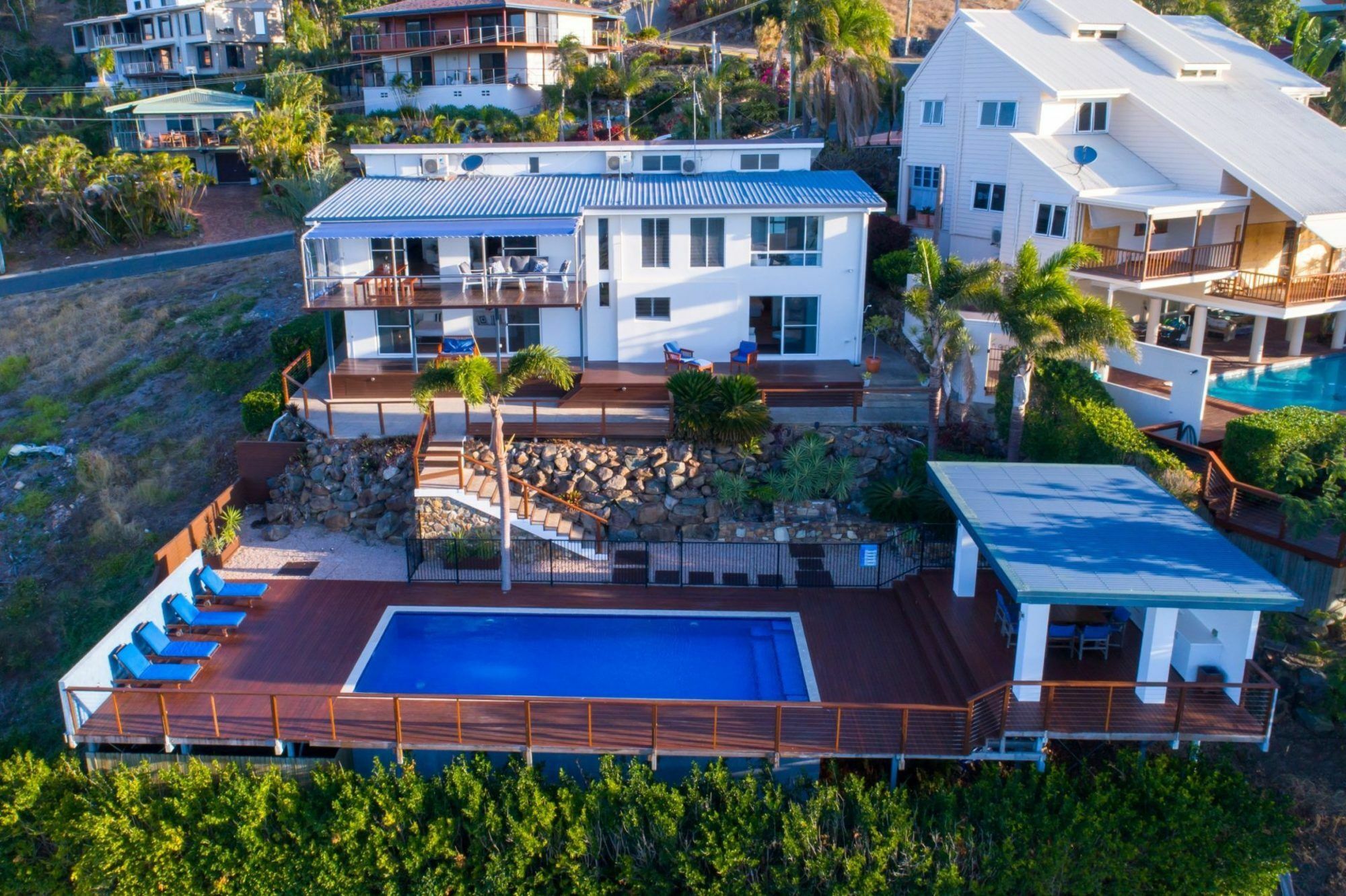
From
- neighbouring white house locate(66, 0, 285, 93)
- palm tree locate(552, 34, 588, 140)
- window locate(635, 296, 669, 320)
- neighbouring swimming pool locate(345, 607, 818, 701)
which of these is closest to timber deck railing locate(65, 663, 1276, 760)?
neighbouring swimming pool locate(345, 607, 818, 701)

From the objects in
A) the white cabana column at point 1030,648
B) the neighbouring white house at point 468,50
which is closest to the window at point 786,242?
the white cabana column at point 1030,648

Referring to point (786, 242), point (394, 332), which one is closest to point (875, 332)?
point (786, 242)

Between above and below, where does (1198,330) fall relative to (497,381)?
below

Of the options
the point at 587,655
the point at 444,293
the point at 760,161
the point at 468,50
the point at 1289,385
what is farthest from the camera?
the point at 468,50

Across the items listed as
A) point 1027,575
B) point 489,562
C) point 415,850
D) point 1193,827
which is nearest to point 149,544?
point 489,562

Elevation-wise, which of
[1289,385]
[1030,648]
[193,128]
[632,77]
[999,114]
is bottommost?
[1030,648]

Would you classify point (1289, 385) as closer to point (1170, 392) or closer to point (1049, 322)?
point (1170, 392)

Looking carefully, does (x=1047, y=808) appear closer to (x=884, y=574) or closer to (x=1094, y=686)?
(x=1094, y=686)
